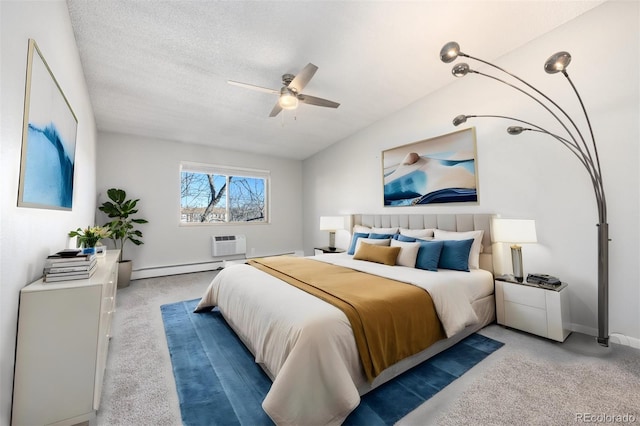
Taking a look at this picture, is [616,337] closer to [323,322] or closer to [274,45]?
[323,322]

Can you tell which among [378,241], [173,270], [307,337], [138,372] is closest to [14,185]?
[138,372]

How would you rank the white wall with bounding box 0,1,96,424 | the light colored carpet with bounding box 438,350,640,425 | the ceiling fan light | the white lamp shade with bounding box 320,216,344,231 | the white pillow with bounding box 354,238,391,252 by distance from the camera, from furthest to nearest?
1. the white lamp shade with bounding box 320,216,344,231
2. the white pillow with bounding box 354,238,391,252
3. the ceiling fan light
4. the light colored carpet with bounding box 438,350,640,425
5. the white wall with bounding box 0,1,96,424

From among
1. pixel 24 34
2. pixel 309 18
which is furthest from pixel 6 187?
pixel 309 18

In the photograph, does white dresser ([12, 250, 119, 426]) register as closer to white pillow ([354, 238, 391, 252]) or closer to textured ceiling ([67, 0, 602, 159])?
textured ceiling ([67, 0, 602, 159])

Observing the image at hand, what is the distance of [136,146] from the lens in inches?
186

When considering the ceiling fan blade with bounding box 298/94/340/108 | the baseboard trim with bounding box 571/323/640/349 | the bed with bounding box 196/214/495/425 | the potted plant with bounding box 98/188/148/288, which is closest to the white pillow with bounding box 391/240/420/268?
the bed with bounding box 196/214/495/425

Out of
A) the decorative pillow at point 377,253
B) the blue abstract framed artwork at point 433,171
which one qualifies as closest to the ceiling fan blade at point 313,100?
the blue abstract framed artwork at point 433,171

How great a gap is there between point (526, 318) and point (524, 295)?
0.21m

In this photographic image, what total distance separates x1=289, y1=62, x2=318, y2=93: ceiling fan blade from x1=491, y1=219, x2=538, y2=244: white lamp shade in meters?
2.37

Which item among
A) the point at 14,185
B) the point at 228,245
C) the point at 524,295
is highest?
the point at 14,185

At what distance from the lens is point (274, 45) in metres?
2.41

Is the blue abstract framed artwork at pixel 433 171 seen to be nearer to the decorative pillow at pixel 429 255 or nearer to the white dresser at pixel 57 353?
the decorative pillow at pixel 429 255

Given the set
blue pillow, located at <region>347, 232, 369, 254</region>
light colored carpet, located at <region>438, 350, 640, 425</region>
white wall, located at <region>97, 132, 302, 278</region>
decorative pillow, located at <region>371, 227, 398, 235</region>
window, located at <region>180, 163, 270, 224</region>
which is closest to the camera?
light colored carpet, located at <region>438, 350, 640, 425</region>

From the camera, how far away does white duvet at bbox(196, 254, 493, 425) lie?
1.32 metres
